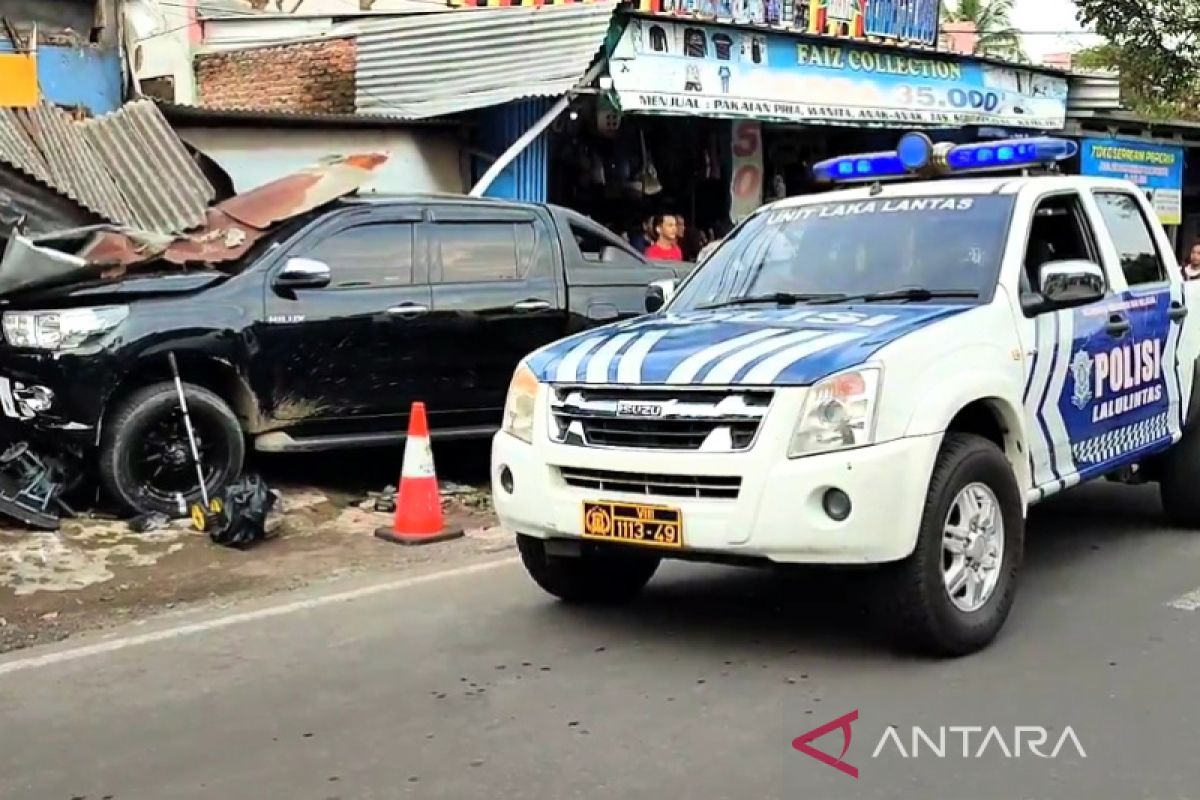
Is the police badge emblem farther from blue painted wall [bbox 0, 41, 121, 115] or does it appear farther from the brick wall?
blue painted wall [bbox 0, 41, 121, 115]

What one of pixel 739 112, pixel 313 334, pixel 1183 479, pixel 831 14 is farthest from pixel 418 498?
pixel 831 14

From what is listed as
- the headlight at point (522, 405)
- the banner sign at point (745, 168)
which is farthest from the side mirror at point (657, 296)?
the banner sign at point (745, 168)

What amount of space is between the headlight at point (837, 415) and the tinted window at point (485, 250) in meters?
4.59

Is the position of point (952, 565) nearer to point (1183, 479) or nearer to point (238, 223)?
point (1183, 479)

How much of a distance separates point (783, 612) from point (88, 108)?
858cm

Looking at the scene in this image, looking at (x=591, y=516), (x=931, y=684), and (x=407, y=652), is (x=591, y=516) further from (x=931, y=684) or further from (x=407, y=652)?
(x=931, y=684)

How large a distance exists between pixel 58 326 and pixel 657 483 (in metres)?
4.09

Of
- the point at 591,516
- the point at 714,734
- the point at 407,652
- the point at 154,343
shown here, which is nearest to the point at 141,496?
the point at 154,343

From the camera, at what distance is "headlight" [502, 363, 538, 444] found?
5523 mm

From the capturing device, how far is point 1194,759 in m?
4.20

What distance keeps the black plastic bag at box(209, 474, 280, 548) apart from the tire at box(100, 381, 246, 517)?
0.44m

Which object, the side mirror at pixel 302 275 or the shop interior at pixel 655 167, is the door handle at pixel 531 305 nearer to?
the side mirror at pixel 302 275

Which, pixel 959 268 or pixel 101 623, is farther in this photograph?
pixel 101 623

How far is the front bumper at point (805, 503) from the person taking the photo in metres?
4.79
